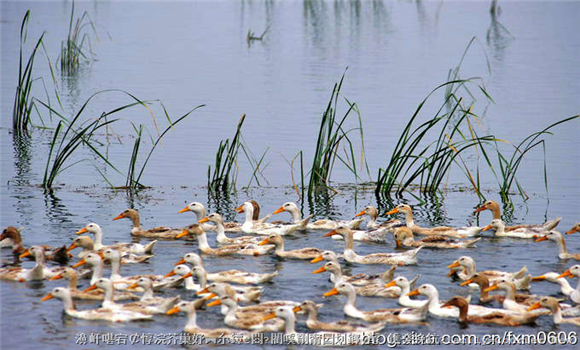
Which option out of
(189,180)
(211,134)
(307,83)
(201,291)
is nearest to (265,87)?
(307,83)

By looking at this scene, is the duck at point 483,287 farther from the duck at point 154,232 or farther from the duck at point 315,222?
the duck at point 154,232

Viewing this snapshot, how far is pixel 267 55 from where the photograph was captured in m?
47.1

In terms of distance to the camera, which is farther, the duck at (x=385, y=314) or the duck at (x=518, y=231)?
the duck at (x=518, y=231)

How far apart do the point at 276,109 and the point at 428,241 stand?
1648 cm

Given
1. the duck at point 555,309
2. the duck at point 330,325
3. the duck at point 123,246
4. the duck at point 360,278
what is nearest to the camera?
the duck at point 330,325

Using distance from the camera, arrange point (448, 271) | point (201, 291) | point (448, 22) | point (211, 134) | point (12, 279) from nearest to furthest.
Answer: point (201, 291)
point (12, 279)
point (448, 271)
point (211, 134)
point (448, 22)

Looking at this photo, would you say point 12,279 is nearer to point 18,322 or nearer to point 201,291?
point 18,322

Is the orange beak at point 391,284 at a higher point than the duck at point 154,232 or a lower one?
lower

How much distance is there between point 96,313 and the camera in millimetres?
12266

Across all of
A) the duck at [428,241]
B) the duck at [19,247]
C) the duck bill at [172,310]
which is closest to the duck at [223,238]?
the duck at [428,241]

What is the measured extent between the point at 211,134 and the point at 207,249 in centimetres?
1201

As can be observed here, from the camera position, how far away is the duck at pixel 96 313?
12.2 metres

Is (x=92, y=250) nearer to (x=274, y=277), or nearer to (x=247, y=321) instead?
(x=274, y=277)

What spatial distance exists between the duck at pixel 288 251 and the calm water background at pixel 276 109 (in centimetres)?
17
